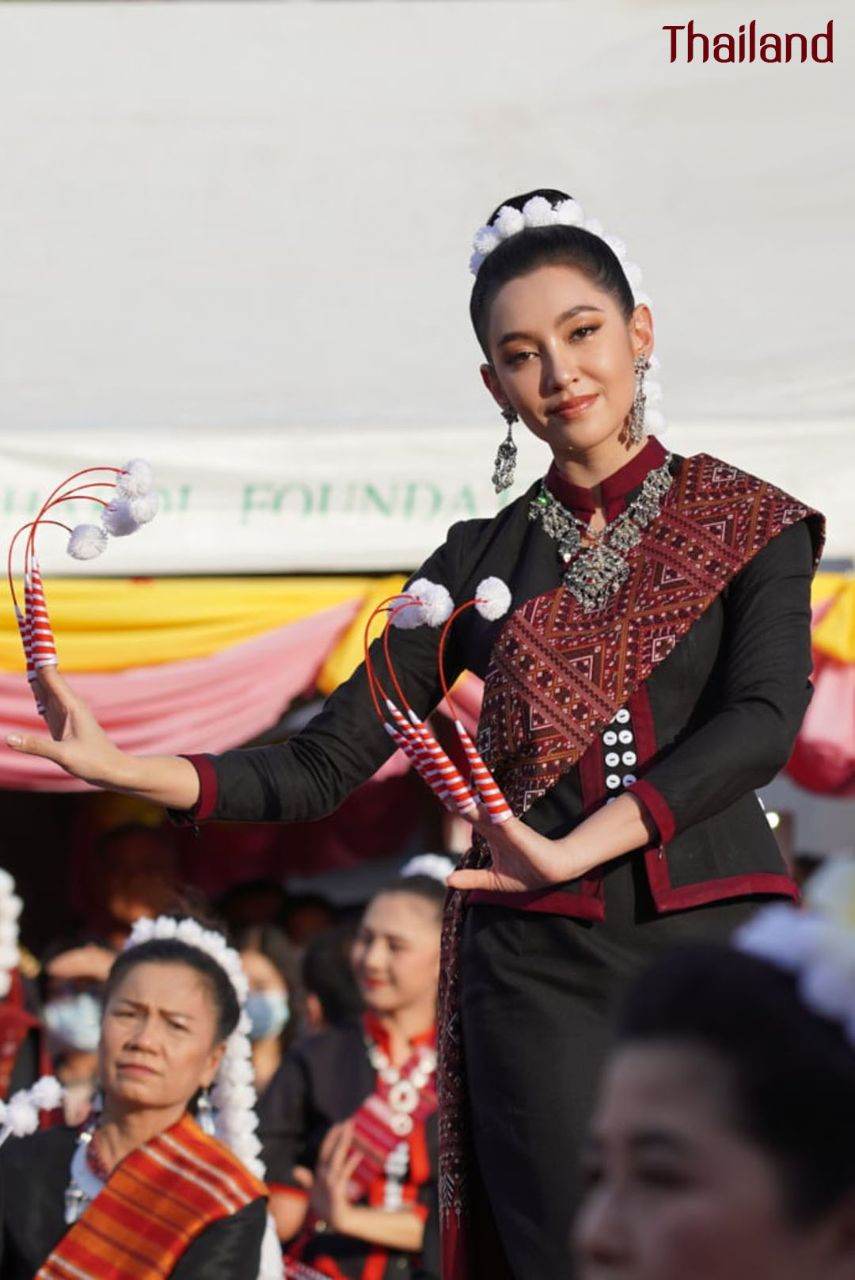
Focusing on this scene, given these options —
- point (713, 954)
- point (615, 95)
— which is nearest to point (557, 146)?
point (615, 95)

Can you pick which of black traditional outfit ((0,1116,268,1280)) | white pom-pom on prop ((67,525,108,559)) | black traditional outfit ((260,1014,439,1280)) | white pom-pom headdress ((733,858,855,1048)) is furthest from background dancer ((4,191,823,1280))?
black traditional outfit ((260,1014,439,1280))

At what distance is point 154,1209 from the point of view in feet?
14.8

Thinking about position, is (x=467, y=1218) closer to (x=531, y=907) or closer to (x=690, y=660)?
(x=531, y=907)

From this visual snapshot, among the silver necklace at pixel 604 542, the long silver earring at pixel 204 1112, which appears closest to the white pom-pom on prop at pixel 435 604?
the silver necklace at pixel 604 542

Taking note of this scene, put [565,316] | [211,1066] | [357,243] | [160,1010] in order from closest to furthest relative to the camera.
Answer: [565,316]
[160,1010]
[211,1066]
[357,243]

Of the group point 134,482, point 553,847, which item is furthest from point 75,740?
point 553,847

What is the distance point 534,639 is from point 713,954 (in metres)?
1.18

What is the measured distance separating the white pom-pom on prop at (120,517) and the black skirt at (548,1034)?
63 cm

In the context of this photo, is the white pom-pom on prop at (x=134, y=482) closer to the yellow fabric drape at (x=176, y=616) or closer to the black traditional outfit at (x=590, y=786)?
the black traditional outfit at (x=590, y=786)

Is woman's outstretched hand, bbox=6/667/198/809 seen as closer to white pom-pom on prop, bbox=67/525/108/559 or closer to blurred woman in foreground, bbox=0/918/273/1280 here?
white pom-pom on prop, bbox=67/525/108/559

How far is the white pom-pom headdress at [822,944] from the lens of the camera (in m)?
1.52

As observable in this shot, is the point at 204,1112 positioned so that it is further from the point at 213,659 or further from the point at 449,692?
the point at 449,692

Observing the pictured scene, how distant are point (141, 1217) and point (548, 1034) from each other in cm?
213

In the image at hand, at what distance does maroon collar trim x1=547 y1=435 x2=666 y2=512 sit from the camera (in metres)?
2.80
